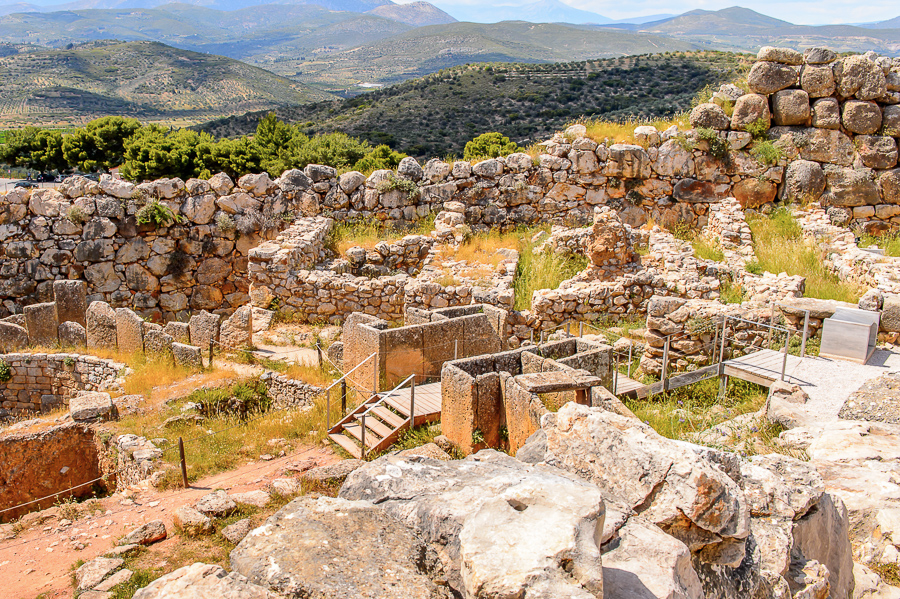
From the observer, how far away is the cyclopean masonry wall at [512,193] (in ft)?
47.0

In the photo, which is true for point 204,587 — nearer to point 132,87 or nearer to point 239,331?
point 239,331

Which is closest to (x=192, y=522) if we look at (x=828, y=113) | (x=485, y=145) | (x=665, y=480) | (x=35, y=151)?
(x=665, y=480)

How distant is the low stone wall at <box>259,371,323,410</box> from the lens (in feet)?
33.7

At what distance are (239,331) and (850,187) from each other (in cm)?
1385

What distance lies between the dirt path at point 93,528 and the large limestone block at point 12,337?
6.31m

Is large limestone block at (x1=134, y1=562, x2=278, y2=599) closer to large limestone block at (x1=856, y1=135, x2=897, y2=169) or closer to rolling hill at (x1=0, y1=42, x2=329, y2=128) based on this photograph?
large limestone block at (x1=856, y1=135, x2=897, y2=169)

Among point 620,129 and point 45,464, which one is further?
point 620,129

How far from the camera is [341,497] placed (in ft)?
12.5

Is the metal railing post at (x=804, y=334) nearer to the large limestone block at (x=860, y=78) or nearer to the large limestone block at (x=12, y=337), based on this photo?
the large limestone block at (x=860, y=78)

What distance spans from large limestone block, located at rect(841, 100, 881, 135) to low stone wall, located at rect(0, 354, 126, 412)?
16528mm

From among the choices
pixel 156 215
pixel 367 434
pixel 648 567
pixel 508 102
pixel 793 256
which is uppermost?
pixel 508 102

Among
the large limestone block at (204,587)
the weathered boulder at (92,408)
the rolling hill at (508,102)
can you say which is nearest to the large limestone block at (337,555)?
the large limestone block at (204,587)

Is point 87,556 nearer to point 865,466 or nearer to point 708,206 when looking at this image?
point 865,466

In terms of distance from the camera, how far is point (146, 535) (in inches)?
252
